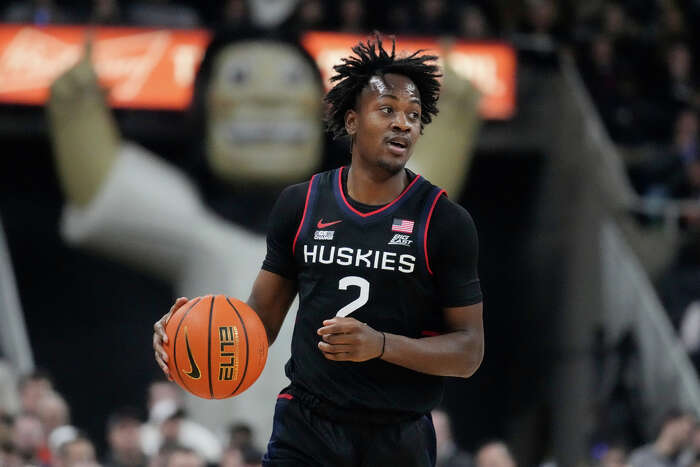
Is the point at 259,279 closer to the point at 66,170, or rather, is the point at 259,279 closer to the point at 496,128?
the point at 66,170

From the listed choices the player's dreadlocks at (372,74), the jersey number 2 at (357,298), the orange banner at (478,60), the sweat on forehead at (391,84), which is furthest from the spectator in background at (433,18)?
the jersey number 2 at (357,298)

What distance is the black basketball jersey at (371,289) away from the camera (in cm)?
387

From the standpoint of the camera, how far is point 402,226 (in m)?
3.89

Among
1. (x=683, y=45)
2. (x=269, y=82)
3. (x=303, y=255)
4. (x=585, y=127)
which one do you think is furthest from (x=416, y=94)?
(x=683, y=45)

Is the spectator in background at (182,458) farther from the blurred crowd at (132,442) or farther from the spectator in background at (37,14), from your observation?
the spectator in background at (37,14)

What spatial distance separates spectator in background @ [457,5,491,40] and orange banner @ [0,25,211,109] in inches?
112

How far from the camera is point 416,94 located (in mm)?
3957

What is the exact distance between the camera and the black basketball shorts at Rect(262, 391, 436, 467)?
3.90 metres

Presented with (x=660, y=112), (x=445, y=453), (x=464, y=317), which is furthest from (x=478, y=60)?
(x=464, y=317)

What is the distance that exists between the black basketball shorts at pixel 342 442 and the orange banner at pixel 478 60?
8.72m

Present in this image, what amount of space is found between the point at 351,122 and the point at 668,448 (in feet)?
20.9

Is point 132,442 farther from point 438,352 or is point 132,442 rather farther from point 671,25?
point 671,25

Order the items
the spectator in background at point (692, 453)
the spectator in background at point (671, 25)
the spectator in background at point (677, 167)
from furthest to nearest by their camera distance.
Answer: the spectator in background at point (671, 25)
the spectator in background at point (677, 167)
the spectator in background at point (692, 453)

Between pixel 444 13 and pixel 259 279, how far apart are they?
9901 mm
